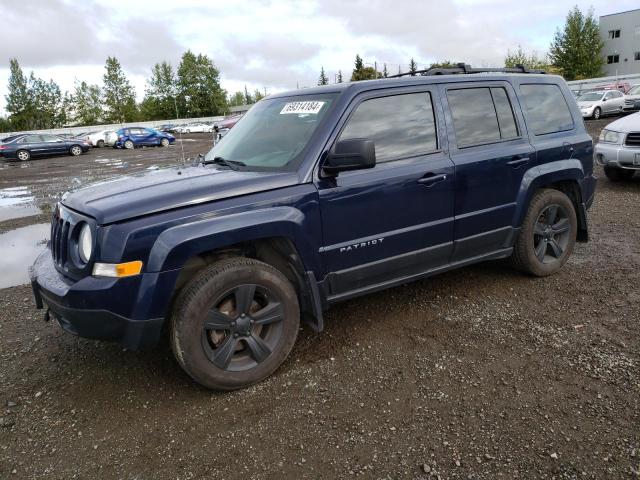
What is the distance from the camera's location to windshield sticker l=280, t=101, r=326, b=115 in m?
3.56

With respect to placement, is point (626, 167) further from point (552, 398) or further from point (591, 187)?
point (552, 398)

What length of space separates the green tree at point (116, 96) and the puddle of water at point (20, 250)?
263 feet

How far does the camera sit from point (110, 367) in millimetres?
3527

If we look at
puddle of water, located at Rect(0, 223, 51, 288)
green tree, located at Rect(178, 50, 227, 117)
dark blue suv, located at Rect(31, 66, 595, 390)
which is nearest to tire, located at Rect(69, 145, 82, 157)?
puddle of water, located at Rect(0, 223, 51, 288)

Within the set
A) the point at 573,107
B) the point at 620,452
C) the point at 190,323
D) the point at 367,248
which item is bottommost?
the point at 620,452

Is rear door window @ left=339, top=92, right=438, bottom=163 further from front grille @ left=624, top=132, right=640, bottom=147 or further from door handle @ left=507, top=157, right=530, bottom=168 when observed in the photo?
front grille @ left=624, top=132, right=640, bottom=147

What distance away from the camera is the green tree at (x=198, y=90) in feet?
293

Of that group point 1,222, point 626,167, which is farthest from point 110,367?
point 626,167

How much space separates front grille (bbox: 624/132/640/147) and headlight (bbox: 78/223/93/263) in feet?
28.7

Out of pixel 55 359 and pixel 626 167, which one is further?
pixel 626 167

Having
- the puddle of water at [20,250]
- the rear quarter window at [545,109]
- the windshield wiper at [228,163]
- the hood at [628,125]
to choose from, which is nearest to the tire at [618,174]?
the hood at [628,125]

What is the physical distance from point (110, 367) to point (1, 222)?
7.29 meters

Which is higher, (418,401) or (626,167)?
(626,167)

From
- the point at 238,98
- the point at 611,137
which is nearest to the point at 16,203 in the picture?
the point at 611,137
